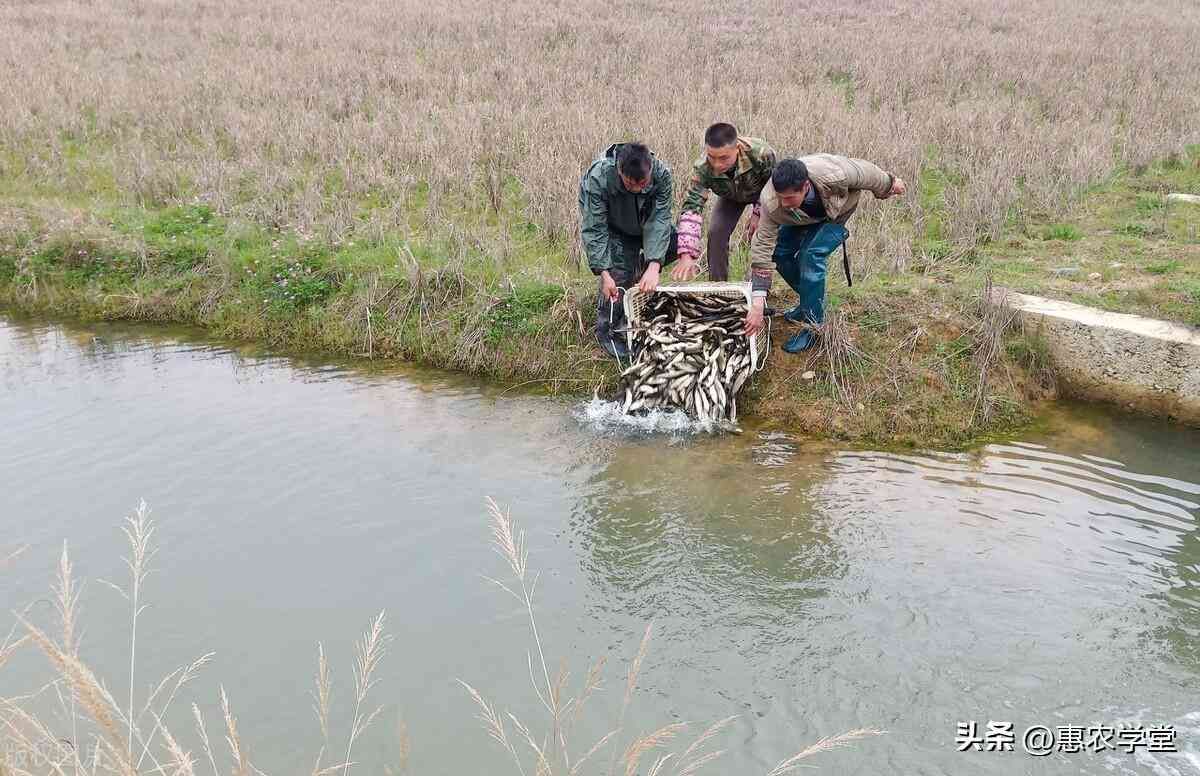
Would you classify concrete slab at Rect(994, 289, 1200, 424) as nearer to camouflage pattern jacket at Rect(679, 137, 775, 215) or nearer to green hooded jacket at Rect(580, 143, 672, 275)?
camouflage pattern jacket at Rect(679, 137, 775, 215)

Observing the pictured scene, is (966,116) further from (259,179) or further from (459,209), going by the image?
(259,179)

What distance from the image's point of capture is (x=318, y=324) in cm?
804

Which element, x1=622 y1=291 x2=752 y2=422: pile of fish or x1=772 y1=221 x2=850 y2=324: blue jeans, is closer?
x1=772 y1=221 x2=850 y2=324: blue jeans

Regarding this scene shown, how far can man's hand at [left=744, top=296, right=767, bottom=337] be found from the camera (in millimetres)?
6062

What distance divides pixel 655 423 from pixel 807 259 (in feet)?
5.33

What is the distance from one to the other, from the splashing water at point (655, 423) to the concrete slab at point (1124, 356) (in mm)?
2544

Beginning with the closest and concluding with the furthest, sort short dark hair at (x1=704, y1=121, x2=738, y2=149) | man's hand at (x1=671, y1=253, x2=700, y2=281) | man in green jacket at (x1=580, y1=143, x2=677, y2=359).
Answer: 1. short dark hair at (x1=704, y1=121, x2=738, y2=149)
2. man in green jacket at (x1=580, y1=143, x2=677, y2=359)
3. man's hand at (x1=671, y1=253, x2=700, y2=281)

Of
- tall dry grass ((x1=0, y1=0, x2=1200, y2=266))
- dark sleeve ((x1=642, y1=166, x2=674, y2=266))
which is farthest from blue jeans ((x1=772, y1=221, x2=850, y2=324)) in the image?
tall dry grass ((x1=0, y1=0, x2=1200, y2=266))

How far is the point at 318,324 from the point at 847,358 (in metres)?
4.74

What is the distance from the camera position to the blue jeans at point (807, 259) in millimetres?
6199

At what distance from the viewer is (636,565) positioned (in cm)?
468

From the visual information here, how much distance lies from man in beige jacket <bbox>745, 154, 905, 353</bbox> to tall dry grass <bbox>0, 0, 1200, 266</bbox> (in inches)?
63.6

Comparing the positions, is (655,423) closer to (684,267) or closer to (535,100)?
(684,267)

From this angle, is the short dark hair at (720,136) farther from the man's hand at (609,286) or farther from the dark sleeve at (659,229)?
the man's hand at (609,286)
